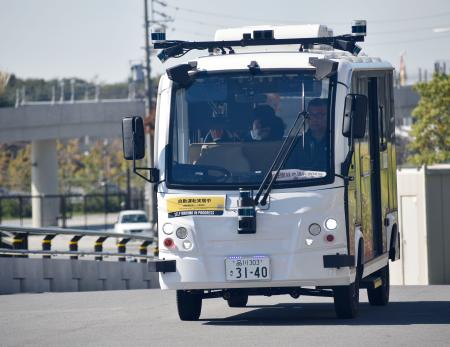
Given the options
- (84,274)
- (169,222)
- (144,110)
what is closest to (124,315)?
(169,222)

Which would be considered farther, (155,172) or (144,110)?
(144,110)

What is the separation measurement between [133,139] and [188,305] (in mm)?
2044

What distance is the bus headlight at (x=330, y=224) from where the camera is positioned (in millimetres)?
14500

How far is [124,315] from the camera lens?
16.3 m

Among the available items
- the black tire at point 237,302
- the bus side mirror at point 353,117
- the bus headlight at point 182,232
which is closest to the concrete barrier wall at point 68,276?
the black tire at point 237,302

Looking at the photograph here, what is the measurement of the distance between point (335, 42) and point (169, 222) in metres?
3.02

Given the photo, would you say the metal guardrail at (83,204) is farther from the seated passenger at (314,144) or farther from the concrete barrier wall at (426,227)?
the seated passenger at (314,144)

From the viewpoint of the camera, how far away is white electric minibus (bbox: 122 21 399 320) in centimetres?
1449

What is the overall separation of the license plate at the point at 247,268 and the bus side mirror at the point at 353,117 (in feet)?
5.29

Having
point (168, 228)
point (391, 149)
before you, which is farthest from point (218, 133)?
point (391, 149)

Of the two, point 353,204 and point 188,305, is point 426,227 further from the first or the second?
point 188,305

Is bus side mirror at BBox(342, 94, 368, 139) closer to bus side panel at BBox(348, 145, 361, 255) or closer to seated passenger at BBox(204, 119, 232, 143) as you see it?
bus side panel at BBox(348, 145, 361, 255)

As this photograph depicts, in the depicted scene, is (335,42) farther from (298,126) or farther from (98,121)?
(98,121)

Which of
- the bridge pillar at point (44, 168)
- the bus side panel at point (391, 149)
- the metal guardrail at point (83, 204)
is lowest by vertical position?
the metal guardrail at point (83, 204)
